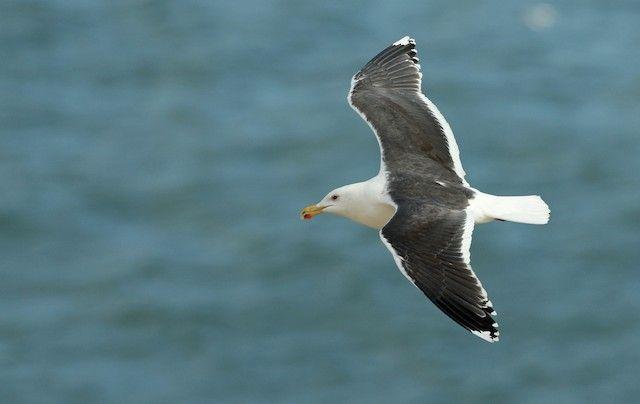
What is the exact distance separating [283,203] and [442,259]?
19.4 metres

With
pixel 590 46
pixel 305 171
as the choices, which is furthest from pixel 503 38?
pixel 305 171

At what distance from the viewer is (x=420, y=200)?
1140 cm

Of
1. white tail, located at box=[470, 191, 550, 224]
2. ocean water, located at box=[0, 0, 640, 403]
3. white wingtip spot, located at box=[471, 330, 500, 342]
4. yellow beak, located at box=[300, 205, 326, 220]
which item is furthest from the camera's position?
ocean water, located at box=[0, 0, 640, 403]

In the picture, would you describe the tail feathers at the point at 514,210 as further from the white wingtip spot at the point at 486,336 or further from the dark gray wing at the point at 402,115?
the white wingtip spot at the point at 486,336

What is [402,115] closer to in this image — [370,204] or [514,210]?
[370,204]

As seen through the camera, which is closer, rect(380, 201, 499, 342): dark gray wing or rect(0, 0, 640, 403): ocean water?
rect(380, 201, 499, 342): dark gray wing

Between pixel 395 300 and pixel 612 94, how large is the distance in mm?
8417

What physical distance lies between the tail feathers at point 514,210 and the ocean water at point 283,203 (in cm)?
1477

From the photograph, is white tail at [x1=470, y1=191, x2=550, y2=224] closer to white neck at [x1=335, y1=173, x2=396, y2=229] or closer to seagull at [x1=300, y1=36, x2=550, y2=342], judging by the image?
seagull at [x1=300, y1=36, x2=550, y2=342]

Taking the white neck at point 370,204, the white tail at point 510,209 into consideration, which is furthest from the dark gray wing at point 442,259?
the white neck at point 370,204

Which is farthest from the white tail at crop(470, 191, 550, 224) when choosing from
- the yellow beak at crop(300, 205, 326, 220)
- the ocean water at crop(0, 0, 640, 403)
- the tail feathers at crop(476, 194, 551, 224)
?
the ocean water at crop(0, 0, 640, 403)

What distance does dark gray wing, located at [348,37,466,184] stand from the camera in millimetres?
12352

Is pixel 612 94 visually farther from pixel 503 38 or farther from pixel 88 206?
pixel 88 206

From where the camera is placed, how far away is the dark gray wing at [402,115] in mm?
12352
